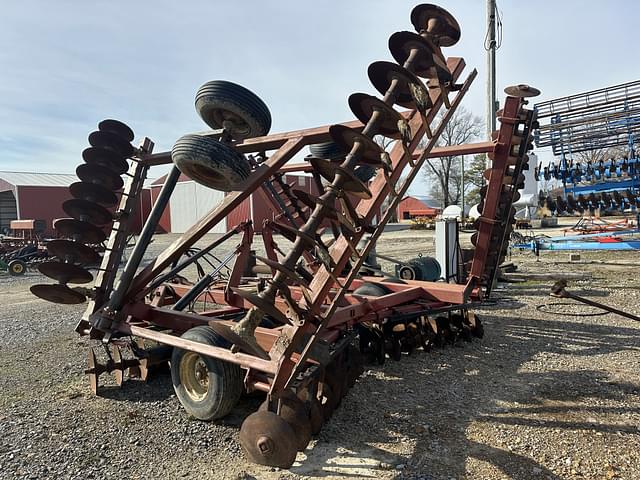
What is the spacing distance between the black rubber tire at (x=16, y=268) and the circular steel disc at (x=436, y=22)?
15283 millimetres

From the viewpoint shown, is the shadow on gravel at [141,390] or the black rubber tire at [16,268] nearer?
the shadow on gravel at [141,390]

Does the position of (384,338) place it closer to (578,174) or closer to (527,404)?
(527,404)

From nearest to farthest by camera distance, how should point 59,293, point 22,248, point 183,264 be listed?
point 59,293, point 183,264, point 22,248

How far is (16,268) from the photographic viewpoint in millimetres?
14828

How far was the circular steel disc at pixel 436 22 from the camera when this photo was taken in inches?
140

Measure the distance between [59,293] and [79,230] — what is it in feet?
2.20

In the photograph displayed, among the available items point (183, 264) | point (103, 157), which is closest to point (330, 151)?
point (183, 264)

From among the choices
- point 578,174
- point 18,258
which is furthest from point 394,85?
point 18,258

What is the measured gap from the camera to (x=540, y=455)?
3.08m

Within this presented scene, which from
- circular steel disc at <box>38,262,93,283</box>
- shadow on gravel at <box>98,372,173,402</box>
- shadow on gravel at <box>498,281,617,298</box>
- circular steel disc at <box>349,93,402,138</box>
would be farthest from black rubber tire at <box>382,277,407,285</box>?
circular steel disc at <box>38,262,93,283</box>

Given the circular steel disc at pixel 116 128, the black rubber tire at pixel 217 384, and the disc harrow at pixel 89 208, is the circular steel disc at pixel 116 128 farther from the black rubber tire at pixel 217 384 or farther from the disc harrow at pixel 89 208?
the black rubber tire at pixel 217 384

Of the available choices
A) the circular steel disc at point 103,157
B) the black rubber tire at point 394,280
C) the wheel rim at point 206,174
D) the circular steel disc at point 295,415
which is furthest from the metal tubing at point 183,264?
the circular steel disc at point 295,415

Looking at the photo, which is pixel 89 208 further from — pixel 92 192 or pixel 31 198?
pixel 31 198

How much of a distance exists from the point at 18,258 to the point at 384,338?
14995 mm
